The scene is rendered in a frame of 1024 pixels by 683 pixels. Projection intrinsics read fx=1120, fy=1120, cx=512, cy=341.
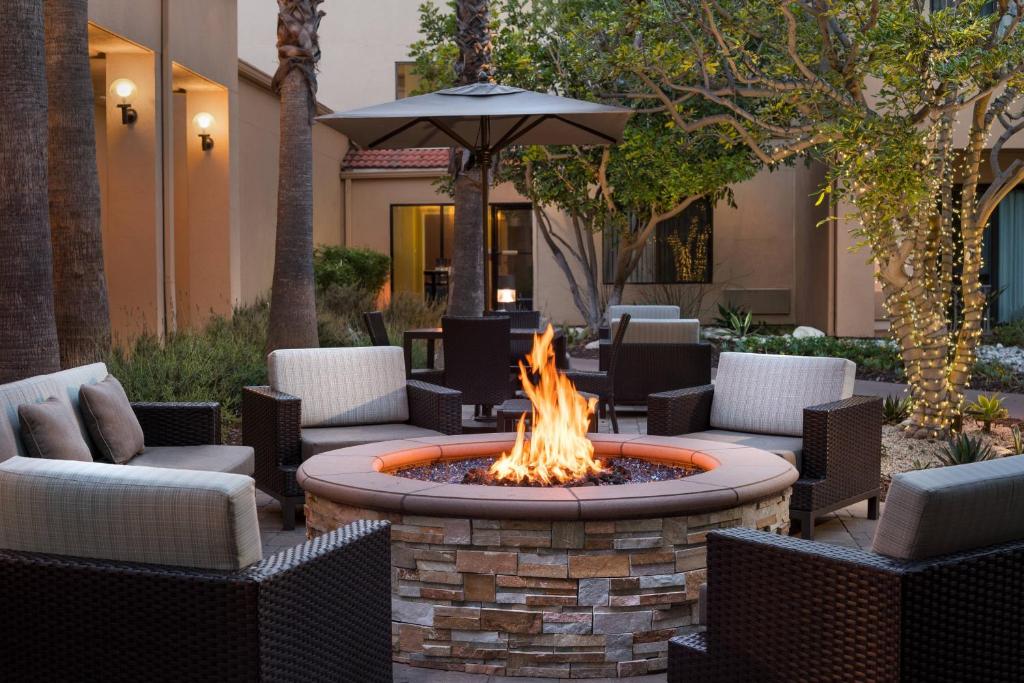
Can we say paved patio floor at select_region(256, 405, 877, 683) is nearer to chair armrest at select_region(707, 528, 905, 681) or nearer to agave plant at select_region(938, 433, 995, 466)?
agave plant at select_region(938, 433, 995, 466)

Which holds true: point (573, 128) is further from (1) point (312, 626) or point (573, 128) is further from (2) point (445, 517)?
(1) point (312, 626)

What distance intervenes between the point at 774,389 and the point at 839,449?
0.69 metres

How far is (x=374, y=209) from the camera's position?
21688 millimetres

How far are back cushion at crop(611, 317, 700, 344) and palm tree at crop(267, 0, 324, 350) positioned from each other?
3151 millimetres

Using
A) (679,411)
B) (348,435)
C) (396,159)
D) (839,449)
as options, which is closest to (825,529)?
(839,449)

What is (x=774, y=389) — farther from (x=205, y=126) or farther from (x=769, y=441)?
(x=205, y=126)

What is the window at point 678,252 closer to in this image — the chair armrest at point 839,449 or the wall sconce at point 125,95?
the wall sconce at point 125,95

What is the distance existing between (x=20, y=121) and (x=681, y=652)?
5457mm

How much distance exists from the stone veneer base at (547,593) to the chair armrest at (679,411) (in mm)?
2160

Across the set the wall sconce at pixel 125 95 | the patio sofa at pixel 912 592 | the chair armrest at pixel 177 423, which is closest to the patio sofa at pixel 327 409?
the chair armrest at pixel 177 423

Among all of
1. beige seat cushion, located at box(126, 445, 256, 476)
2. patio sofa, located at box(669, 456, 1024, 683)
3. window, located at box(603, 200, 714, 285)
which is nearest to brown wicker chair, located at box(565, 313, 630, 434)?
beige seat cushion, located at box(126, 445, 256, 476)

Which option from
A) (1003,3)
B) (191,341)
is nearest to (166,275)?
(191,341)

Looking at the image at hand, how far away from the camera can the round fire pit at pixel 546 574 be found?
3.96m

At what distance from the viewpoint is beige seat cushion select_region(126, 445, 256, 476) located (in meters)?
5.39
